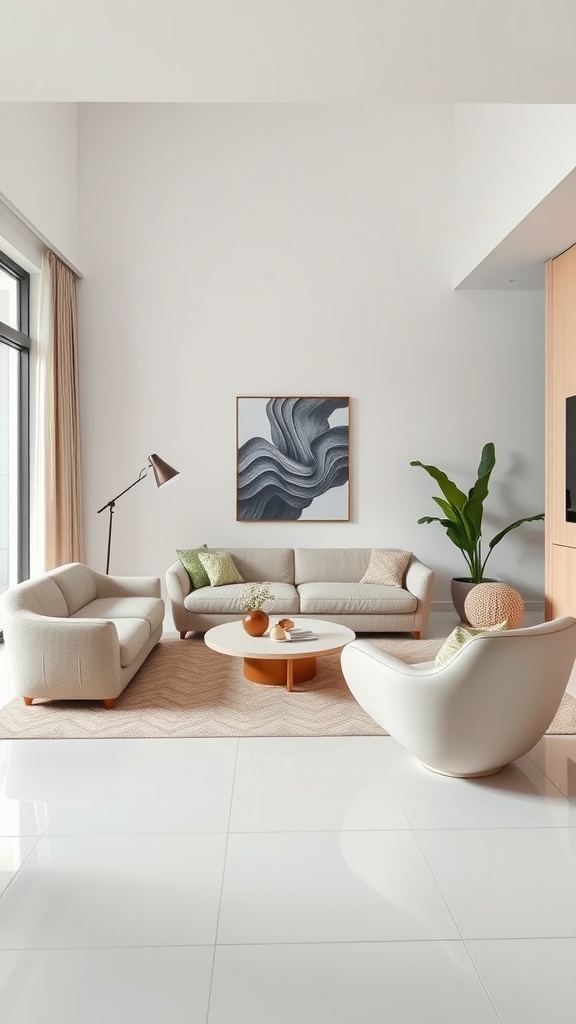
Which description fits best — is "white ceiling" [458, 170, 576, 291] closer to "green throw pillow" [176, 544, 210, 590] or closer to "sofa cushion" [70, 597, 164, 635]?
"green throw pillow" [176, 544, 210, 590]

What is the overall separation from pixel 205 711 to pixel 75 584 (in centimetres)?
165

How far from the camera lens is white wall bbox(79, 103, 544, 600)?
22.3 ft

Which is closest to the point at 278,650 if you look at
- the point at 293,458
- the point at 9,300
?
the point at 293,458

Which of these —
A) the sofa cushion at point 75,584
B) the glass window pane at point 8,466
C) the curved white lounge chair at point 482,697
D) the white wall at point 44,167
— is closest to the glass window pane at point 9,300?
the glass window pane at point 8,466

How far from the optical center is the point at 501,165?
5406mm

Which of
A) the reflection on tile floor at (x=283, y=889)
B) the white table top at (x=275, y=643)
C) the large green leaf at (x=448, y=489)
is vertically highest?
the large green leaf at (x=448, y=489)

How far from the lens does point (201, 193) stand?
6809mm

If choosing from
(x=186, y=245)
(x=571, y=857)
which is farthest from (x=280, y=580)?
(x=571, y=857)

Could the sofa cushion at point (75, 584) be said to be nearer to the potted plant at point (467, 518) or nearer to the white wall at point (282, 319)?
the white wall at point (282, 319)

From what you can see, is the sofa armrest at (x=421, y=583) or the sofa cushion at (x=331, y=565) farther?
the sofa cushion at (x=331, y=565)

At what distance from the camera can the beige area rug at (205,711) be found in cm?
367

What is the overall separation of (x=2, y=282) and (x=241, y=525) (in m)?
2.81

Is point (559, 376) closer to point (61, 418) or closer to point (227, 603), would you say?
point (227, 603)

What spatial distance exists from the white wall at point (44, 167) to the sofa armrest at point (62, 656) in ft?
9.68
